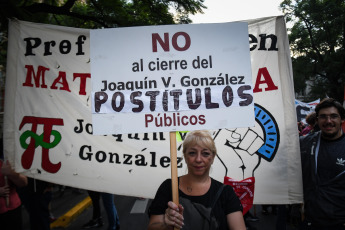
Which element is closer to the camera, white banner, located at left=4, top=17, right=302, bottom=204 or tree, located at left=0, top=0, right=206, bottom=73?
white banner, located at left=4, top=17, right=302, bottom=204

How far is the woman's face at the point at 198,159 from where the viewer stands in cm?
213

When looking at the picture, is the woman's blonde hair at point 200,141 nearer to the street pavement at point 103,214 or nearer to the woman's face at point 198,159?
the woman's face at point 198,159

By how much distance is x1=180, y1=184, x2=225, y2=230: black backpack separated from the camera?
194 centimetres

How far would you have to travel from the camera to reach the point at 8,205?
3.16 metres

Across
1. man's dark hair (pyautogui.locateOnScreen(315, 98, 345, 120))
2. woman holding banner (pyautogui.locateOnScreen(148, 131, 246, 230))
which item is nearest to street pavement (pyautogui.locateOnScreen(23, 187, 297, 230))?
man's dark hair (pyautogui.locateOnScreen(315, 98, 345, 120))

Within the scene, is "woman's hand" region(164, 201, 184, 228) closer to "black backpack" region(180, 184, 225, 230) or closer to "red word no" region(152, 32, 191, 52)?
"black backpack" region(180, 184, 225, 230)

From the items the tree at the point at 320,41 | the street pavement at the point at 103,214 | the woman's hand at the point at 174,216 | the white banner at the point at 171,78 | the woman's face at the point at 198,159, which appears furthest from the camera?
the tree at the point at 320,41

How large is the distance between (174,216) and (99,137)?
4.28ft

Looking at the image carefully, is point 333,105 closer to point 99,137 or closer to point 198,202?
point 198,202

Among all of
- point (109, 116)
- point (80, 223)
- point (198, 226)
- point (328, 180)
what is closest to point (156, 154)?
point (109, 116)

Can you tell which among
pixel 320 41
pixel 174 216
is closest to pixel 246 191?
pixel 174 216

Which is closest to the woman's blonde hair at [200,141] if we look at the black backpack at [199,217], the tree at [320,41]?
the black backpack at [199,217]

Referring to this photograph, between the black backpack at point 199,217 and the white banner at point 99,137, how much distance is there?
91 cm

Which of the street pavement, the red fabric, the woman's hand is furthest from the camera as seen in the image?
the street pavement
